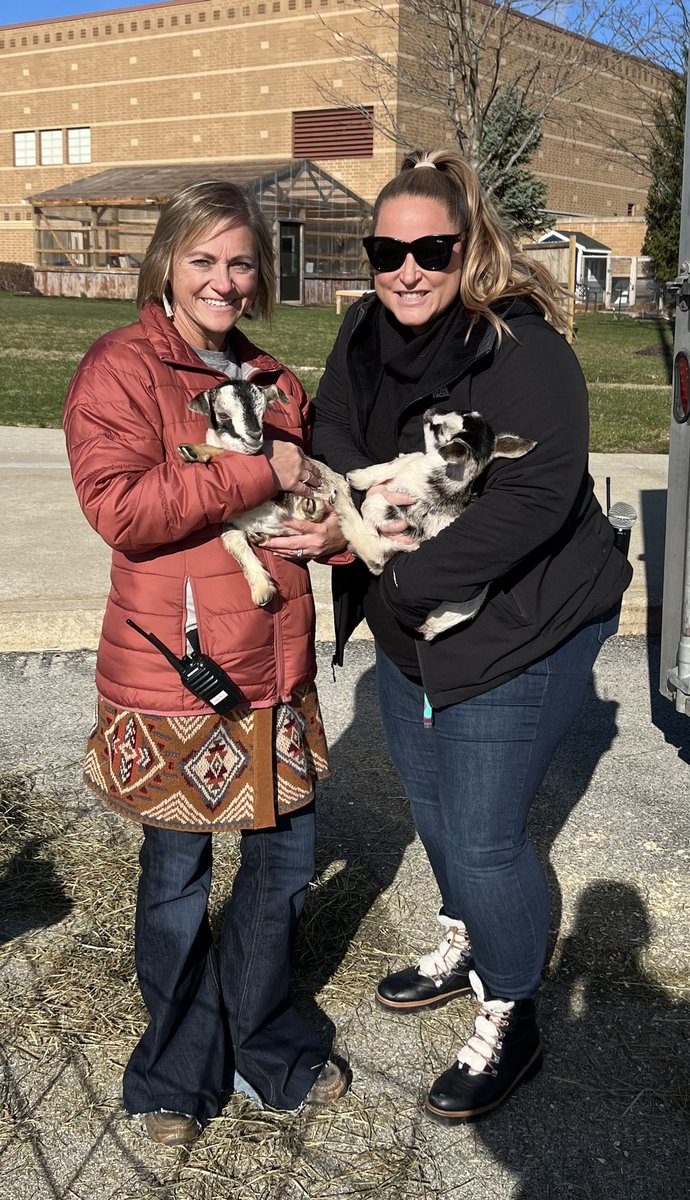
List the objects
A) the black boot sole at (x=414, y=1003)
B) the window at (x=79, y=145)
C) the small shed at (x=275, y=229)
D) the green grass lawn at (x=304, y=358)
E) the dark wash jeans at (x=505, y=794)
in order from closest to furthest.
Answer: the dark wash jeans at (x=505, y=794) < the black boot sole at (x=414, y=1003) < the green grass lawn at (x=304, y=358) < the small shed at (x=275, y=229) < the window at (x=79, y=145)

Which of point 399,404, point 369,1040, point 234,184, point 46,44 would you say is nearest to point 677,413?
point 399,404

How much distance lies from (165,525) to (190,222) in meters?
0.76

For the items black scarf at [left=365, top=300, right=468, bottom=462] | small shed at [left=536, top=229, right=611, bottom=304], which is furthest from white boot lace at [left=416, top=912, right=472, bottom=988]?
small shed at [left=536, top=229, right=611, bottom=304]

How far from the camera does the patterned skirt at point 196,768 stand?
8.93 feet

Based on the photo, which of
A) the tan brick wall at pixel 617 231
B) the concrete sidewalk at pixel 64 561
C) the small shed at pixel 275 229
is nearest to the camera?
the concrete sidewalk at pixel 64 561

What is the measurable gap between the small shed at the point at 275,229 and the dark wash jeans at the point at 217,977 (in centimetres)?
4032

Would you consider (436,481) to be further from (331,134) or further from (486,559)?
(331,134)

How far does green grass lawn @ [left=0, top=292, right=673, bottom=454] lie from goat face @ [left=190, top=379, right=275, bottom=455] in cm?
562

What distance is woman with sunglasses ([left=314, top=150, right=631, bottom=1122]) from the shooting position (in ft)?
8.30

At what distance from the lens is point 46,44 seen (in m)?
55.6

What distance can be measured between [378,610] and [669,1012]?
1.59 metres

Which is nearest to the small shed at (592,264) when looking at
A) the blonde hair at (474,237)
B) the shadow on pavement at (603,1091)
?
the shadow on pavement at (603,1091)

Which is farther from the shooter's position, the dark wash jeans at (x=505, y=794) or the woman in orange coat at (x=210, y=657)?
the dark wash jeans at (x=505, y=794)

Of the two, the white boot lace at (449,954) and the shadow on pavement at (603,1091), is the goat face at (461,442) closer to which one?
the white boot lace at (449,954)
